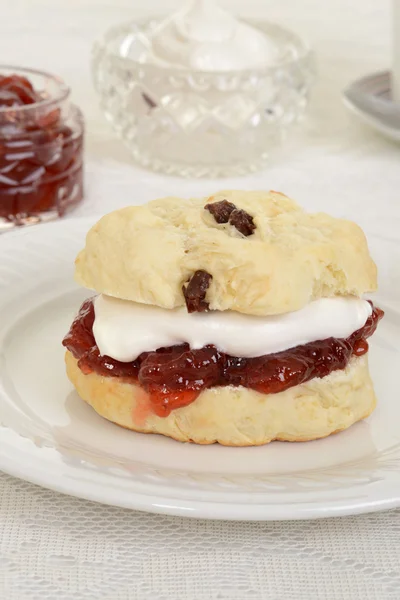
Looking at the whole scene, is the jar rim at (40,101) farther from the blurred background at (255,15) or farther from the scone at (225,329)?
the scone at (225,329)

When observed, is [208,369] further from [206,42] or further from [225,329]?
[206,42]

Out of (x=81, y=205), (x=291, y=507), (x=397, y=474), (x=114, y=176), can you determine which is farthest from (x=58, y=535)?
(x=114, y=176)

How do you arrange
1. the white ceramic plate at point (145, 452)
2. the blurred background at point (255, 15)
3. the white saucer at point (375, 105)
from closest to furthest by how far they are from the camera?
1. the white ceramic plate at point (145, 452)
2. the white saucer at point (375, 105)
3. the blurred background at point (255, 15)

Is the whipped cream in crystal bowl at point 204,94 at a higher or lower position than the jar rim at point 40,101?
lower

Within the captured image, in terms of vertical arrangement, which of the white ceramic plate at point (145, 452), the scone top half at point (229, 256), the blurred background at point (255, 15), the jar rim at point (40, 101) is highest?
the scone top half at point (229, 256)

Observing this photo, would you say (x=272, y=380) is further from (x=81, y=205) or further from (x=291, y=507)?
(x=81, y=205)

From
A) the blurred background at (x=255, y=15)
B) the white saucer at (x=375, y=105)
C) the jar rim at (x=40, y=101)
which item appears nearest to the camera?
the jar rim at (x=40, y=101)

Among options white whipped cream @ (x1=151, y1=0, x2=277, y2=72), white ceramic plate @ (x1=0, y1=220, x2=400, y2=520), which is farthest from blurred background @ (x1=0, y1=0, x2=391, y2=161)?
white ceramic plate @ (x1=0, y1=220, x2=400, y2=520)

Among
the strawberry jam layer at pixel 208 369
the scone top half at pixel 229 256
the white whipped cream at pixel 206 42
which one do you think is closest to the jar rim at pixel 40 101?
the white whipped cream at pixel 206 42
